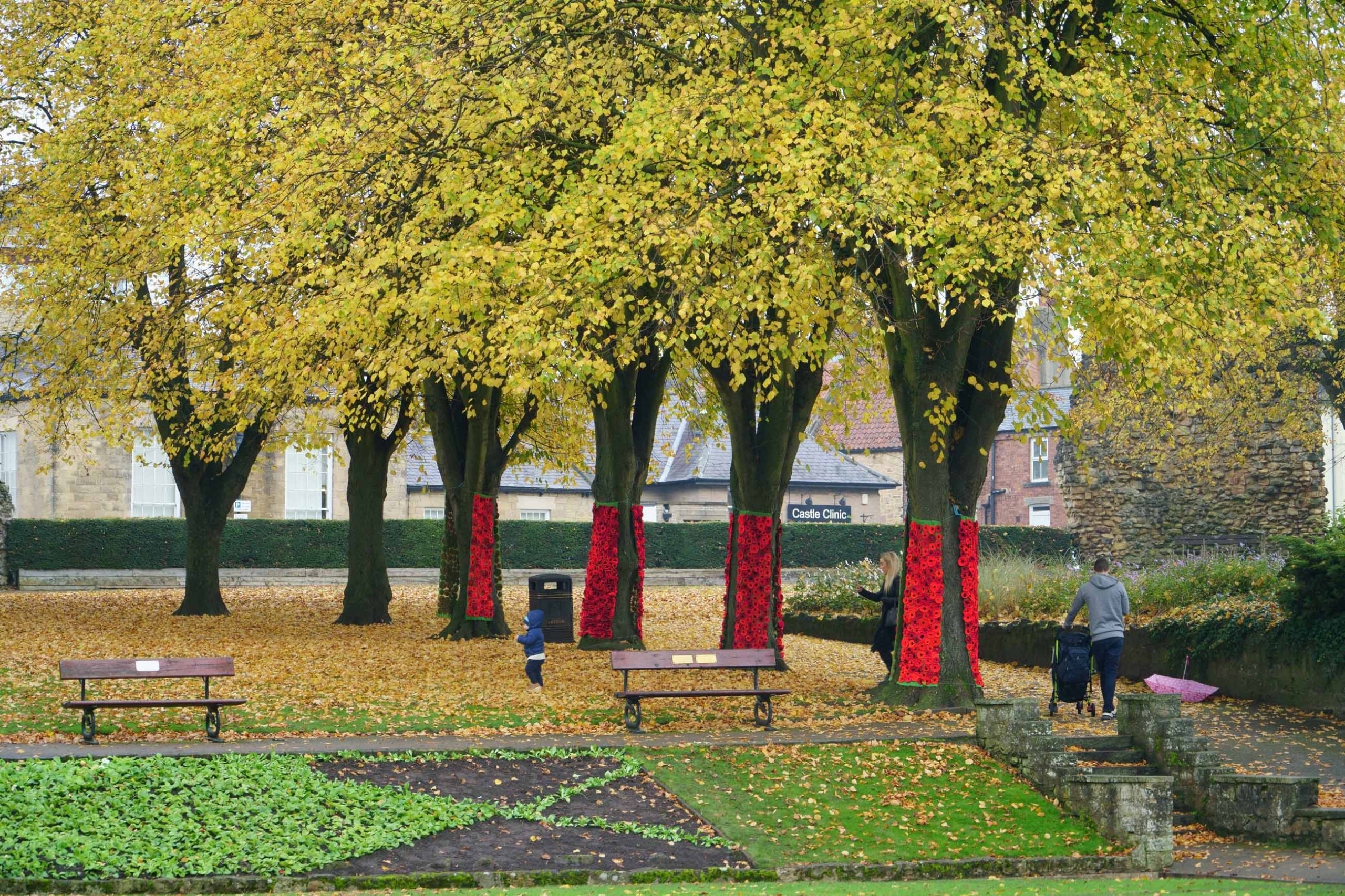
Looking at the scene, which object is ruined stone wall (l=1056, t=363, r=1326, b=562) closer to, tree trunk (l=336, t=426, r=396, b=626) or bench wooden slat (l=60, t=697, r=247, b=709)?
tree trunk (l=336, t=426, r=396, b=626)

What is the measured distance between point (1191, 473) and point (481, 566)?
18519 mm

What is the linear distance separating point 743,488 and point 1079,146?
21.8 ft

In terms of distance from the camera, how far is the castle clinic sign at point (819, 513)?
52.5 m

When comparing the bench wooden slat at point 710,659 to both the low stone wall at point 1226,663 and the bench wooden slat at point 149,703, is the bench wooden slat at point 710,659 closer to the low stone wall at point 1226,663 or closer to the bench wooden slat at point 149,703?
the bench wooden slat at point 149,703

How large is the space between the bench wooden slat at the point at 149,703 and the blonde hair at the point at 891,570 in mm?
8753

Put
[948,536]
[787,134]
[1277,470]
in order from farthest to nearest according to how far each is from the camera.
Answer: [1277,470], [948,536], [787,134]

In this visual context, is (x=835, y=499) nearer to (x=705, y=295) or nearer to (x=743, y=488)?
(x=743, y=488)

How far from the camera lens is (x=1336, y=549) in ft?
54.3

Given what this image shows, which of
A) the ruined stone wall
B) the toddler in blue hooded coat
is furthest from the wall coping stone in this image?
the ruined stone wall

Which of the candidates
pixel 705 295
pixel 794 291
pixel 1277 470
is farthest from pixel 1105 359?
pixel 1277 470

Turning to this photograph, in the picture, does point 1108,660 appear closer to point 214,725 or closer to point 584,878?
point 584,878

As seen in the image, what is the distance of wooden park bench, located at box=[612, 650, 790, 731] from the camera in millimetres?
14766

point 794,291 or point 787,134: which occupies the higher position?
point 787,134

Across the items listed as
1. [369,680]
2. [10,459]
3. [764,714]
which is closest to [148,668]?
[369,680]
